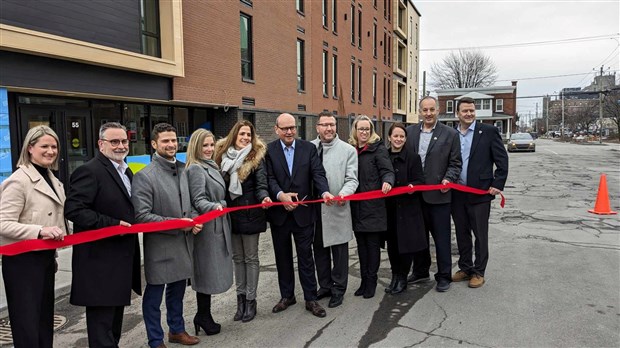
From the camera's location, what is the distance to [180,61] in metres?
12.3

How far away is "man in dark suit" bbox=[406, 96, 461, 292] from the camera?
17.5 feet

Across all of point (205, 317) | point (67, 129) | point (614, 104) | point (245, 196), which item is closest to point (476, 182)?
point (245, 196)

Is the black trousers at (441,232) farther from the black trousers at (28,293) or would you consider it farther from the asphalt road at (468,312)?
the black trousers at (28,293)

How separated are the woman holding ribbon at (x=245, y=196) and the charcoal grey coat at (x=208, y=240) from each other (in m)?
0.27

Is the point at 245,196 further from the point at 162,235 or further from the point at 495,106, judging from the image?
the point at 495,106

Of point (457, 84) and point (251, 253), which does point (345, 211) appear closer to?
point (251, 253)

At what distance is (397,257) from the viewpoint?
5.39 meters

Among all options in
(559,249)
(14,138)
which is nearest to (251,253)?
(559,249)

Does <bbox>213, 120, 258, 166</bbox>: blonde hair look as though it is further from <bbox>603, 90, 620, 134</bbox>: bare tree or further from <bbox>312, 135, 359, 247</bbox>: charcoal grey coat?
<bbox>603, 90, 620, 134</bbox>: bare tree

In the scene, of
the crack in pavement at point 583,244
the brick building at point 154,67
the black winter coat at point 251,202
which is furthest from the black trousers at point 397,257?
the brick building at point 154,67

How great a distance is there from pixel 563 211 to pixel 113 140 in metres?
10.3

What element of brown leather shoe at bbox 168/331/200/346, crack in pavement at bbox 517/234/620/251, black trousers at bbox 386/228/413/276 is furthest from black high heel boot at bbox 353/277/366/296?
crack in pavement at bbox 517/234/620/251

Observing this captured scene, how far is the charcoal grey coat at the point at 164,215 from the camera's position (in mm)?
3734

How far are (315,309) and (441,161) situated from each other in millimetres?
2319
